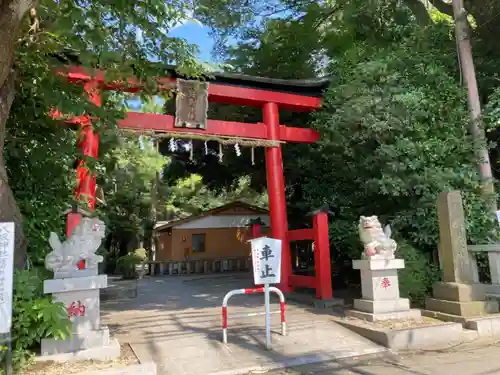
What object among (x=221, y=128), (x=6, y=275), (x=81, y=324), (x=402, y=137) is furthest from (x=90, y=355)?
(x=402, y=137)

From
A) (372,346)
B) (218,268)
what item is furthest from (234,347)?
(218,268)

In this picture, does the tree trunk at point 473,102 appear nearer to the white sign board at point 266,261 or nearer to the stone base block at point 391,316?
the stone base block at point 391,316

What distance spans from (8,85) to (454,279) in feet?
24.7

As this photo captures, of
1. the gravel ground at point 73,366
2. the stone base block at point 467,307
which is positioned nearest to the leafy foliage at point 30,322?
the gravel ground at point 73,366

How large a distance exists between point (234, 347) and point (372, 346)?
200cm

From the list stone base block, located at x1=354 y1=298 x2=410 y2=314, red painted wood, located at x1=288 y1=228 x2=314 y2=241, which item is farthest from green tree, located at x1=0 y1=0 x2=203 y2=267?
stone base block, located at x1=354 y1=298 x2=410 y2=314

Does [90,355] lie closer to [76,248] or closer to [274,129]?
[76,248]

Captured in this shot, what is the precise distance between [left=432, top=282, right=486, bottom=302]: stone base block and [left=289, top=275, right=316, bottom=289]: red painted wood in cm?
270

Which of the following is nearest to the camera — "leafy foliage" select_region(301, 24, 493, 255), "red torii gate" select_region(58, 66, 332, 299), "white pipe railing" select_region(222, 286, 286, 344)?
"white pipe railing" select_region(222, 286, 286, 344)

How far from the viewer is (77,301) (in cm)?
514

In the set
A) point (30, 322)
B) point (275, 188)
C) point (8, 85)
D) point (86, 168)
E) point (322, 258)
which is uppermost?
point (8, 85)

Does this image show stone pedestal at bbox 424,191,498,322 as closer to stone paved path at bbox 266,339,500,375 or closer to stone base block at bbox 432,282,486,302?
stone base block at bbox 432,282,486,302

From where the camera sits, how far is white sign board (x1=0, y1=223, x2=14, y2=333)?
13.0ft

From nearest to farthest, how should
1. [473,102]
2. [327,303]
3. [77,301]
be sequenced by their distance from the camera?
[77,301]
[327,303]
[473,102]
